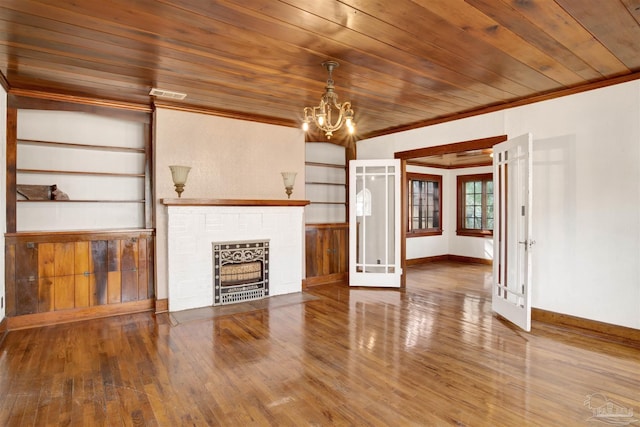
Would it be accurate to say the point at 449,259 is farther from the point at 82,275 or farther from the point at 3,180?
the point at 3,180

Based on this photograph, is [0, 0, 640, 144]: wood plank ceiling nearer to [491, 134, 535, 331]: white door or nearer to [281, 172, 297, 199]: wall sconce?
[491, 134, 535, 331]: white door

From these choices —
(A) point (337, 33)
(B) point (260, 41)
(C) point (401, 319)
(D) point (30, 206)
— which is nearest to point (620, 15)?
(A) point (337, 33)

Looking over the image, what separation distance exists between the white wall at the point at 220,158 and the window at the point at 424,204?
12.1 ft

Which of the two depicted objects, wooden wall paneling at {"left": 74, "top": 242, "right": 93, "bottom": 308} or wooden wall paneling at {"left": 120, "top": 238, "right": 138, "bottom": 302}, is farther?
wooden wall paneling at {"left": 120, "top": 238, "right": 138, "bottom": 302}

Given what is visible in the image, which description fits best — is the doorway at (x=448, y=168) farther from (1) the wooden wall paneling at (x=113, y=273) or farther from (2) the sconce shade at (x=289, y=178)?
(1) the wooden wall paneling at (x=113, y=273)

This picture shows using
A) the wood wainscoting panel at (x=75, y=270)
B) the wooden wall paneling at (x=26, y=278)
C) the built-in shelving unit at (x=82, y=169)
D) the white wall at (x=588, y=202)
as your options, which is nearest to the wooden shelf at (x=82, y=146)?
the built-in shelving unit at (x=82, y=169)

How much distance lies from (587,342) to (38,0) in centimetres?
532

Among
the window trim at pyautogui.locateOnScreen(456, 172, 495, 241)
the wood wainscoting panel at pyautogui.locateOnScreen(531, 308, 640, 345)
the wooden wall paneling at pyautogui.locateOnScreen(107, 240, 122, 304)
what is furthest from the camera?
the window trim at pyautogui.locateOnScreen(456, 172, 495, 241)

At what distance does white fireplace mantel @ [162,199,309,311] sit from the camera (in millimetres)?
4594

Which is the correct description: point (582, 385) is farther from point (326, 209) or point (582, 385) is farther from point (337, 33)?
point (326, 209)

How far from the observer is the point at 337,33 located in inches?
105

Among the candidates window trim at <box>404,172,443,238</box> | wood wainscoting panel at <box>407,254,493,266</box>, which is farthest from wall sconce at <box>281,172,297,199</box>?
wood wainscoting panel at <box>407,254,493,266</box>

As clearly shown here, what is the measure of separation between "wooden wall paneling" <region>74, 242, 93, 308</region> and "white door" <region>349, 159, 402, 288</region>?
378cm

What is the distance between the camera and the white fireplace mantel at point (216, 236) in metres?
4.59
